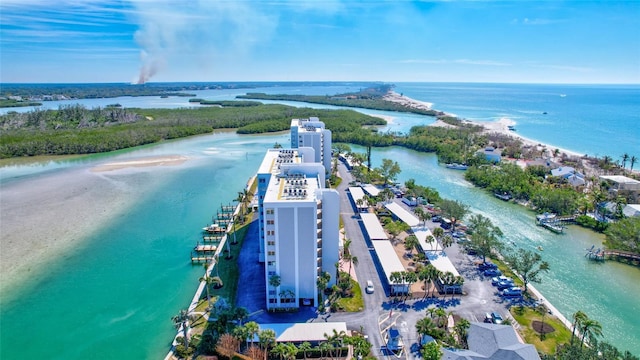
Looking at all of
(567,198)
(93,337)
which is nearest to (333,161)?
(567,198)

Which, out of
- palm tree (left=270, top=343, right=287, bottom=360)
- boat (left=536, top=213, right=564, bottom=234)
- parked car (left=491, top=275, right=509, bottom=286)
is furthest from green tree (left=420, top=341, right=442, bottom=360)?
boat (left=536, top=213, right=564, bottom=234)

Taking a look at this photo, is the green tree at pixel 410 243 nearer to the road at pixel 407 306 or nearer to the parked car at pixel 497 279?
the road at pixel 407 306

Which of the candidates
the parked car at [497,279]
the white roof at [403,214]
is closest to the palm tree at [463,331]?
the parked car at [497,279]

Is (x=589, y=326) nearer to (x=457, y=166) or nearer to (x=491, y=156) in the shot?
(x=457, y=166)

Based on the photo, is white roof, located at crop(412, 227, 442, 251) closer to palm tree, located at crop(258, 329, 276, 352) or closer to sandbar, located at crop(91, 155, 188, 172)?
palm tree, located at crop(258, 329, 276, 352)

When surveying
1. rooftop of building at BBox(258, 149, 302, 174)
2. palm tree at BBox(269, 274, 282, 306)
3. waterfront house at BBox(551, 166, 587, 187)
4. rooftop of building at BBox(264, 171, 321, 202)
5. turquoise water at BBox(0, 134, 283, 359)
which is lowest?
turquoise water at BBox(0, 134, 283, 359)

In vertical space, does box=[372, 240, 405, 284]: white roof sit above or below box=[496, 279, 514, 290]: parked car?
above
